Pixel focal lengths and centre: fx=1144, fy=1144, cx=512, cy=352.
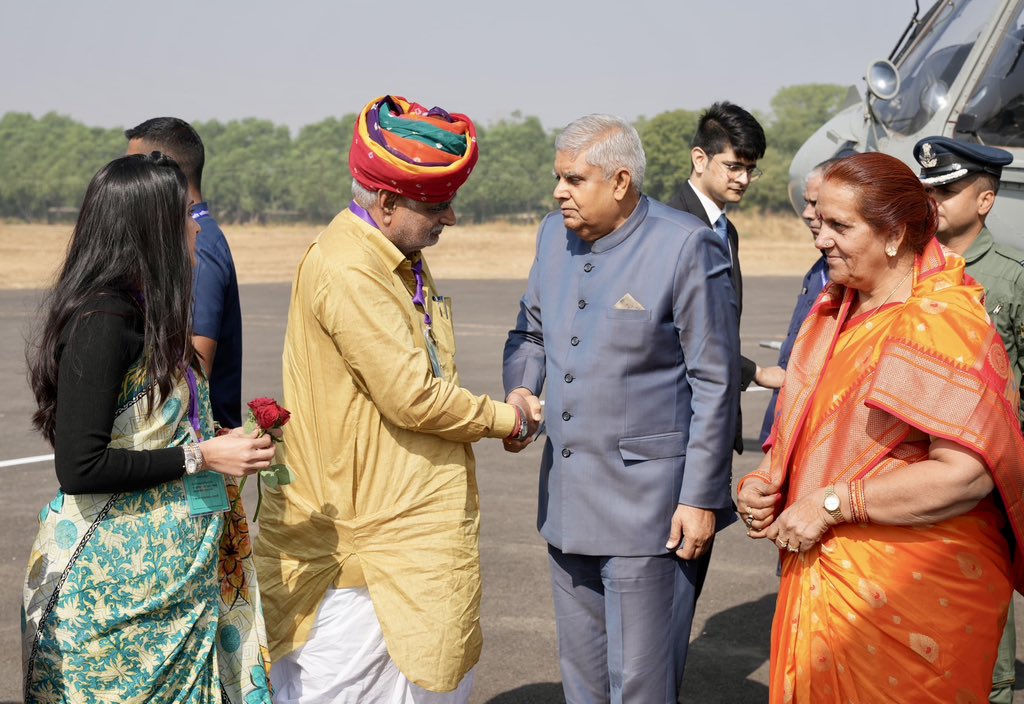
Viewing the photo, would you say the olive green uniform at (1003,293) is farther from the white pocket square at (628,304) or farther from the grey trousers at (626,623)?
the white pocket square at (628,304)

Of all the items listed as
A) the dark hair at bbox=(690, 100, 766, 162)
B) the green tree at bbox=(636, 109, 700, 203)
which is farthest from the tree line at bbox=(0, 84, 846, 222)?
the dark hair at bbox=(690, 100, 766, 162)

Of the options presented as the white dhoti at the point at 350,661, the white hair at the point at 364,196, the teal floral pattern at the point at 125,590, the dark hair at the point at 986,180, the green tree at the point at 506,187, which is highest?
the dark hair at the point at 986,180

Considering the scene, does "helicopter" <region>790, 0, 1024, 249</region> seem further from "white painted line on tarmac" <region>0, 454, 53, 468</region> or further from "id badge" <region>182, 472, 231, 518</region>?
"white painted line on tarmac" <region>0, 454, 53, 468</region>

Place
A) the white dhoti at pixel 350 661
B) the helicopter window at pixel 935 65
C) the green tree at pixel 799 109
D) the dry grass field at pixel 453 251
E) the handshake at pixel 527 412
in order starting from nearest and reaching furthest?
the white dhoti at pixel 350 661
the handshake at pixel 527 412
the helicopter window at pixel 935 65
the dry grass field at pixel 453 251
the green tree at pixel 799 109

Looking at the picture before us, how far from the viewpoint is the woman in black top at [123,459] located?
289cm

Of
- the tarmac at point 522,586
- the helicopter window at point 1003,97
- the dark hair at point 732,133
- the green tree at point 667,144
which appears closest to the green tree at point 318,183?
the green tree at point 667,144

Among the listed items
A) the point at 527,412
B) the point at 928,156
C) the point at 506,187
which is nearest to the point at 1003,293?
the point at 928,156

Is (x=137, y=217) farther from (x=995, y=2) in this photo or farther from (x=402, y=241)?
(x=995, y=2)

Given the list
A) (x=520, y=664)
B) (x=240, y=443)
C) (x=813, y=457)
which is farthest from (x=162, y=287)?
(x=520, y=664)

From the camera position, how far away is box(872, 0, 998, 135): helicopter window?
Result: 25.4 ft

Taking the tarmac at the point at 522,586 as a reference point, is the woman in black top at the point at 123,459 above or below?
above

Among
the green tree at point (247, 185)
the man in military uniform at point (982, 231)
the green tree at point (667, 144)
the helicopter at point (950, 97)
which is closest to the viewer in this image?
the man in military uniform at point (982, 231)

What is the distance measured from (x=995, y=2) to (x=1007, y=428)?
5599 mm

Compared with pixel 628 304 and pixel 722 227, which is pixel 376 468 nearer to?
pixel 628 304
